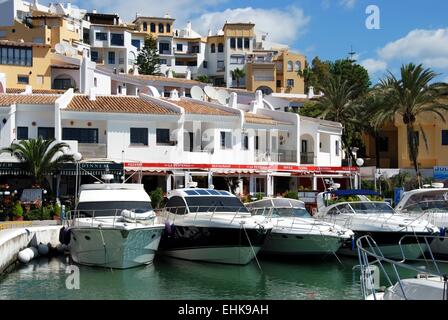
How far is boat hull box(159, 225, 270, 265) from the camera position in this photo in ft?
88.4

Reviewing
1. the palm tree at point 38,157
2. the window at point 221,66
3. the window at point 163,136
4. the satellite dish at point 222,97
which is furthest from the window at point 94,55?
the palm tree at point 38,157

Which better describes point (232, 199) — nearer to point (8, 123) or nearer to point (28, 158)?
point (28, 158)

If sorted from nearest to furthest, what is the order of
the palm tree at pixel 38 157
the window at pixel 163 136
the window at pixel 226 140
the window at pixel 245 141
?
the palm tree at pixel 38 157, the window at pixel 163 136, the window at pixel 226 140, the window at pixel 245 141

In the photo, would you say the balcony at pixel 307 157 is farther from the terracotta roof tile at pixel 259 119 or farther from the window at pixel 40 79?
the window at pixel 40 79

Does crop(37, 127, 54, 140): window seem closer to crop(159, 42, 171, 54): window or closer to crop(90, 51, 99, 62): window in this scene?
crop(90, 51, 99, 62): window

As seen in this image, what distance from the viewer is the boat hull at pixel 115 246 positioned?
26078 mm

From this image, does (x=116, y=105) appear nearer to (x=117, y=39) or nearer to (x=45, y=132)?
(x=45, y=132)

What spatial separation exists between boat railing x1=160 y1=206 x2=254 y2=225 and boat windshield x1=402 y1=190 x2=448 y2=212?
29.8 feet

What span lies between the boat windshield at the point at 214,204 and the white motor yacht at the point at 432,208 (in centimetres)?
839

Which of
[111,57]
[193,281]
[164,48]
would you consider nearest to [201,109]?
[193,281]

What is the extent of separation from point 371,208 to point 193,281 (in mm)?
10686

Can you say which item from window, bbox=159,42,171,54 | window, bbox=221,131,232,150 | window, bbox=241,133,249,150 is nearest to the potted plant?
window, bbox=221,131,232,150
